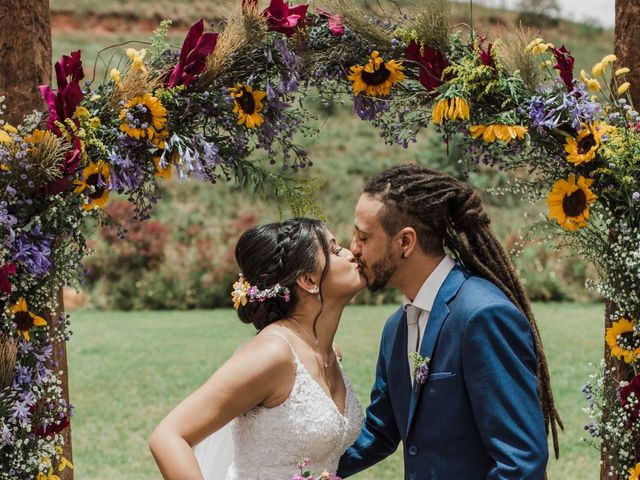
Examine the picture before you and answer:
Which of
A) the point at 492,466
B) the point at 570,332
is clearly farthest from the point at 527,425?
the point at 570,332

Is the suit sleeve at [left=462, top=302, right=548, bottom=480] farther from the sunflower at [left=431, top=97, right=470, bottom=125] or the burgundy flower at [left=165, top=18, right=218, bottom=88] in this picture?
the burgundy flower at [left=165, top=18, right=218, bottom=88]

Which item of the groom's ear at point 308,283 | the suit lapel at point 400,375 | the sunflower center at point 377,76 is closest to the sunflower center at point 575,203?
the suit lapel at point 400,375

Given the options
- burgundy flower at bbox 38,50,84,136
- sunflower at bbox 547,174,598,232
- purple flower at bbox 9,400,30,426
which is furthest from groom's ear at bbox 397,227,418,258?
purple flower at bbox 9,400,30,426

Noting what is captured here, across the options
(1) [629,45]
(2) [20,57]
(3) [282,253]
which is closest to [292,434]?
(3) [282,253]

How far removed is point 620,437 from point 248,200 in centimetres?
2210

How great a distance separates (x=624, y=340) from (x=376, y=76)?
1.43m

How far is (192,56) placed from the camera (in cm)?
353

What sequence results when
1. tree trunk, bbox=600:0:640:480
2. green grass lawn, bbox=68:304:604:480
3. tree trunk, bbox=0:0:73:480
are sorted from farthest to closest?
green grass lawn, bbox=68:304:604:480 → tree trunk, bbox=0:0:73:480 → tree trunk, bbox=600:0:640:480

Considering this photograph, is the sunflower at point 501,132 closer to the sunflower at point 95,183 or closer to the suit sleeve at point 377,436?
the suit sleeve at point 377,436

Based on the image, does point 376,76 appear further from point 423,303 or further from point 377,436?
point 377,436

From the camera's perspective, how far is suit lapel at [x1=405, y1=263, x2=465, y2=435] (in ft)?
10.7

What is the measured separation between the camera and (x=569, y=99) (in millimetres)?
3330

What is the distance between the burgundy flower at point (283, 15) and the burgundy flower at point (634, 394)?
6.26 feet

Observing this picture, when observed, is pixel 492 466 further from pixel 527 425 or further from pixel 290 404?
pixel 290 404
